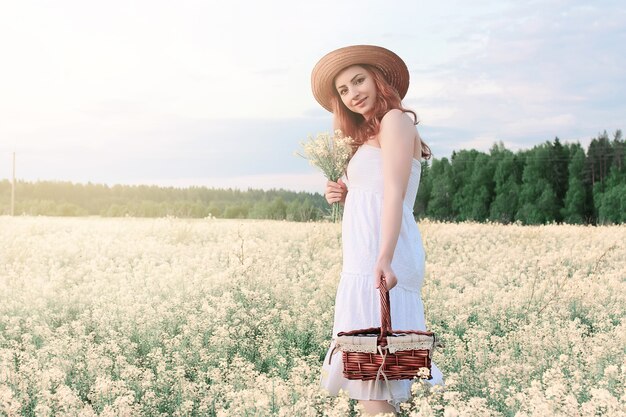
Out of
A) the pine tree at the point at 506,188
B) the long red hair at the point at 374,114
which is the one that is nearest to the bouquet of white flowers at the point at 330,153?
the long red hair at the point at 374,114

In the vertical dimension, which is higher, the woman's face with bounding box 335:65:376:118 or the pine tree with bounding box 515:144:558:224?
the pine tree with bounding box 515:144:558:224

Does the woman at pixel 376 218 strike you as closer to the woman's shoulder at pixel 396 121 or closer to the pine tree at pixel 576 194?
the woman's shoulder at pixel 396 121

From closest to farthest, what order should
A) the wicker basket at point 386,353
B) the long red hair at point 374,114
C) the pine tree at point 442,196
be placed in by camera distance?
the wicker basket at point 386,353 < the long red hair at point 374,114 < the pine tree at point 442,196

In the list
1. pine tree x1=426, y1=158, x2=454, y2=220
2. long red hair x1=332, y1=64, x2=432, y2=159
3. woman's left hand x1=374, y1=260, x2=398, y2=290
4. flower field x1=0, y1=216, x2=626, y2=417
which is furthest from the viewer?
pine tree x1=426, y1=158, x2=454, y2=220

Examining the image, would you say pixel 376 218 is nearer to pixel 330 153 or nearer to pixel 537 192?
pixel 330 153

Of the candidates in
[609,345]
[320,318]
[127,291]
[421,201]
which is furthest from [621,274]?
[421,201]

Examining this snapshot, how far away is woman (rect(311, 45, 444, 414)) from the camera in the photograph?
412 centimetres

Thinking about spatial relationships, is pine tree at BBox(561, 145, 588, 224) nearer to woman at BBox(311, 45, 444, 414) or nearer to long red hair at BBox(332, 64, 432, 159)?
long red hair at BBox(332, 64, 432, 159)

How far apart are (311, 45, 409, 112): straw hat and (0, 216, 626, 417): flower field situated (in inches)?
73.6

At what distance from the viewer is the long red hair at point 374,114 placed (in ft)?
14.4

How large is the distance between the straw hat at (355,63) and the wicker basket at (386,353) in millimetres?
1534

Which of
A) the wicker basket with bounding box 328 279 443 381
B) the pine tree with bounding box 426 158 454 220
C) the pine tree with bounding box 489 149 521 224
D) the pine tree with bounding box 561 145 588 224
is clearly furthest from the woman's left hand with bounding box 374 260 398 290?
the pine tree with bounding box 426 158 454 220

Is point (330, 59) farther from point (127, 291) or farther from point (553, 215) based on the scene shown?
point (553, 215)

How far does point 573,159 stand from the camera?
44719mm
